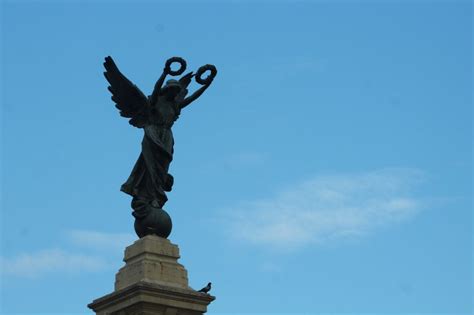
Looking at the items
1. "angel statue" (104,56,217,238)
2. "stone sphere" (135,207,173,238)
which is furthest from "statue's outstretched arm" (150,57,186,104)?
"stone sphere" (135,207,173,238)

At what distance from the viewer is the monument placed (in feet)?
78.9

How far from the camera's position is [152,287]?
78.2 ft

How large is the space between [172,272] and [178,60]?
5.29 metres

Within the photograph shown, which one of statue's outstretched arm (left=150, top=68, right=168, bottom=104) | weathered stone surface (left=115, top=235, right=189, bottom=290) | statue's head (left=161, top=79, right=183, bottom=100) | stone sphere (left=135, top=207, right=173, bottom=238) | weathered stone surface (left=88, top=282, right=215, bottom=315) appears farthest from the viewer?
statue's head (left=161, top=79, right=183, bottom=100)

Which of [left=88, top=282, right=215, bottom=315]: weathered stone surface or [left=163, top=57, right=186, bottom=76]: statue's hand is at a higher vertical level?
[left=163, top=57, right=186, bottom=76]: statue's hand

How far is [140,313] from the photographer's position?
78.0ft

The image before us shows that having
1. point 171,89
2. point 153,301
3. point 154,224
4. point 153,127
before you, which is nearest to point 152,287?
point 153,301

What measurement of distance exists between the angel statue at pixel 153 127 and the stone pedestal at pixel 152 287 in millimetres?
540

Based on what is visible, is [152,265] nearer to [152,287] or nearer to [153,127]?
[152,287]

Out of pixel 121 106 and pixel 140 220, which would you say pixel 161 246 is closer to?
pixel 140 220

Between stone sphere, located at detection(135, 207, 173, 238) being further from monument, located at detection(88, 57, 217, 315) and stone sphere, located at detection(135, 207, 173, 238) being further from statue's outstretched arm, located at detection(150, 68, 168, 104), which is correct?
statue's outstretched arm, located at detection(150, 68, 168, 104)

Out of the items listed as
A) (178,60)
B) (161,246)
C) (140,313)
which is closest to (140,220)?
(161,246)

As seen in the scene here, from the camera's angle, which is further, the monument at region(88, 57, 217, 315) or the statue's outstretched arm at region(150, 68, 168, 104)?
the statue's outstretched arm at region(150, 68, 168, 104)

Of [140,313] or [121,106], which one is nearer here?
[140,313]
